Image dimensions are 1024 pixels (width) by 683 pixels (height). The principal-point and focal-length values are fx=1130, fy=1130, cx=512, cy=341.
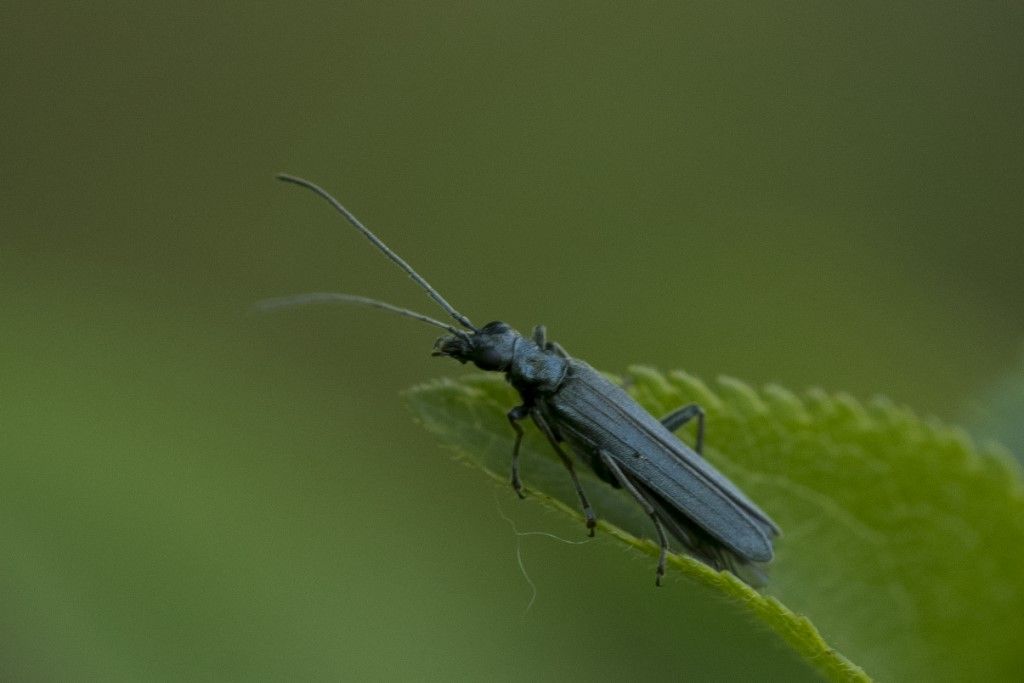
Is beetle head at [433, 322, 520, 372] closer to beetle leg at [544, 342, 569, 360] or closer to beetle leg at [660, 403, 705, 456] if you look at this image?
beetle leg at [544, 342, 569, 360]

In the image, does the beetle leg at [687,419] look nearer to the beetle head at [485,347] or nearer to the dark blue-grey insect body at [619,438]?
the dark blue-grey insect body at [619,438]

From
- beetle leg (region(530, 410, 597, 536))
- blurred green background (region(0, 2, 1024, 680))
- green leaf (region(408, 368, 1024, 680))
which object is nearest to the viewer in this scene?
green leaf (region(408, 368, 1024, 680))

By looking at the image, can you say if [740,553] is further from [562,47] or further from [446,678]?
[562,47]

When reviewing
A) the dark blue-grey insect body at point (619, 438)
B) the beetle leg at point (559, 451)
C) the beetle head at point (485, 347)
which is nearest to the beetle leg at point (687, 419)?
the dark blue-grey insect body at point (619, 438)

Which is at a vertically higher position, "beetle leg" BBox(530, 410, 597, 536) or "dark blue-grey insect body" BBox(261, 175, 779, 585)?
"dark blue-grey insect body" BBox(261, 175, 779, 585)

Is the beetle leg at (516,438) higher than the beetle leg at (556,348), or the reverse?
the beetle leg at (556,348)

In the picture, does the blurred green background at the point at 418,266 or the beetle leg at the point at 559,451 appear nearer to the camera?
the beetle leg at the point at 559,451

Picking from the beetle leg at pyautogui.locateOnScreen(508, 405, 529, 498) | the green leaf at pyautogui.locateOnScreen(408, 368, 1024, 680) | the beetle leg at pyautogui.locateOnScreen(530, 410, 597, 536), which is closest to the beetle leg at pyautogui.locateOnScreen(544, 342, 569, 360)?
the beetle leg at pyautogui.locateOnScreen(530, 410, 597, 536)

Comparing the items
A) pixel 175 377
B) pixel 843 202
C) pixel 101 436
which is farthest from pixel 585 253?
pixel 101 436

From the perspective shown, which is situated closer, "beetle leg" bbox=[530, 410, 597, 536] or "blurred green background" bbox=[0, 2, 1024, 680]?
"beetle leg" bbox=[530, 410, 597, 536]
